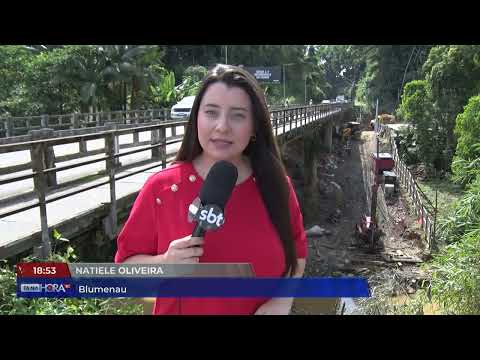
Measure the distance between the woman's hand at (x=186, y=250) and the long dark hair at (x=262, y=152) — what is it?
416 mm

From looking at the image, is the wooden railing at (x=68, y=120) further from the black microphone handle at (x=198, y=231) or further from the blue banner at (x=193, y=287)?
the black microphone handle at (x=198, y=231)

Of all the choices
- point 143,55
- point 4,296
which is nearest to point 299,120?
point 143,55

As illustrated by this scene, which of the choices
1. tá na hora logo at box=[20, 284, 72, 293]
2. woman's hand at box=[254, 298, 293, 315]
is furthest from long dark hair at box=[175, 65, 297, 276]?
tá na hora logo at box=[20, 284, 72, 293]

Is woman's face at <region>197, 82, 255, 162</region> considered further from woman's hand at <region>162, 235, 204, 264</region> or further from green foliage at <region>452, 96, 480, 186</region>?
green foliage at <region>452, 96, 480, 186</region>

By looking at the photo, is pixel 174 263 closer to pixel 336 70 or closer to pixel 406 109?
pixel 406 109

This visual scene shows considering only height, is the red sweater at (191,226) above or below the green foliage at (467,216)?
above

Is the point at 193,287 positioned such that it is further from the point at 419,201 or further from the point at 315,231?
the point at 315,231

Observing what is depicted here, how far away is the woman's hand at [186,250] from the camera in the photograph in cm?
158

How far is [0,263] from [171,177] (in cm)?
216

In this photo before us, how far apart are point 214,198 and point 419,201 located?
537 inches

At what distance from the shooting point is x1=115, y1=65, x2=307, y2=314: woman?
184 cm

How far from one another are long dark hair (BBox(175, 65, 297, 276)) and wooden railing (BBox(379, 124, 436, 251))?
1018 cm

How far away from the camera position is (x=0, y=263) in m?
3.33

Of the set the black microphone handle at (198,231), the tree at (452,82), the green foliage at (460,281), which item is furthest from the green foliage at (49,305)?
the tree at (452,82)
